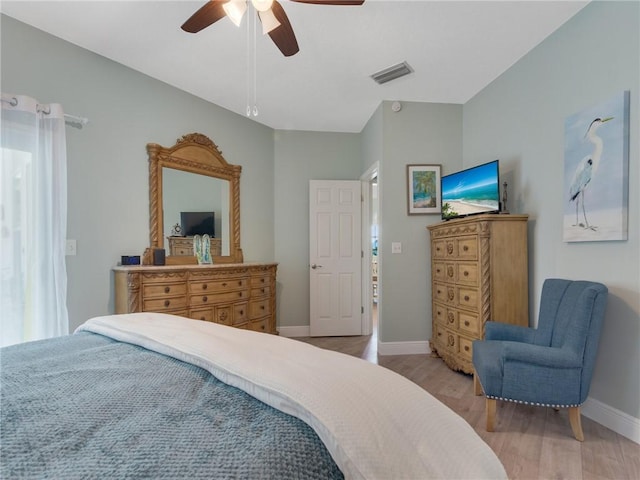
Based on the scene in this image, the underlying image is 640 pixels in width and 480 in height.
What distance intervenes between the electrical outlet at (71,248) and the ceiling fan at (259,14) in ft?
5.91

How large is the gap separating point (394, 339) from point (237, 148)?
2870mm

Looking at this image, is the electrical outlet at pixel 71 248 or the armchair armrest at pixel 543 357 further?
the electrical outlet at pixel 71 248

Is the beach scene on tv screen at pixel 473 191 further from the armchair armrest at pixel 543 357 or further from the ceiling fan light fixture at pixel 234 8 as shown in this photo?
the ceiling fan light fixture at pixel 234 8

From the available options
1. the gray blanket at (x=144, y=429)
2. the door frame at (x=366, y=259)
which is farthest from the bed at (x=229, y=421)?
the door frame at (x=366, y=259)

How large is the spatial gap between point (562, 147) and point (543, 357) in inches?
60.7

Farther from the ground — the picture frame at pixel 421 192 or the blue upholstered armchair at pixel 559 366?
the picture frame at pixel 421 192

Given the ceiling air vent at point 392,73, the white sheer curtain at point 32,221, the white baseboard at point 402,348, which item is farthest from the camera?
the white baseboard at point 402,348

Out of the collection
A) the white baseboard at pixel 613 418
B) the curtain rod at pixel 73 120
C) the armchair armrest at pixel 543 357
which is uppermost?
the curtain rod at pixel 73 120

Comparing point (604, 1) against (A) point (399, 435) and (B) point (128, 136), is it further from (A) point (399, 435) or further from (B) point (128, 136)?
(B) point (128, 136)

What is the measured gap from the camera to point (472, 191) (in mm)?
3033

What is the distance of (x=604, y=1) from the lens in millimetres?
2104

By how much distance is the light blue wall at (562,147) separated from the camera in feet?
6.41

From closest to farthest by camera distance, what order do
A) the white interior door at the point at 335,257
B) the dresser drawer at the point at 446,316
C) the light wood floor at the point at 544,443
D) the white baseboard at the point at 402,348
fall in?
1. the light wood floor at the point at 544,443
2. the dresser drawer at the point at 446,316
3. the white baseboard at the point at 402,348
4. the white interior door at the point at 335,257

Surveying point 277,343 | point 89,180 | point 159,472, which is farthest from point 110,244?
point 159,472
